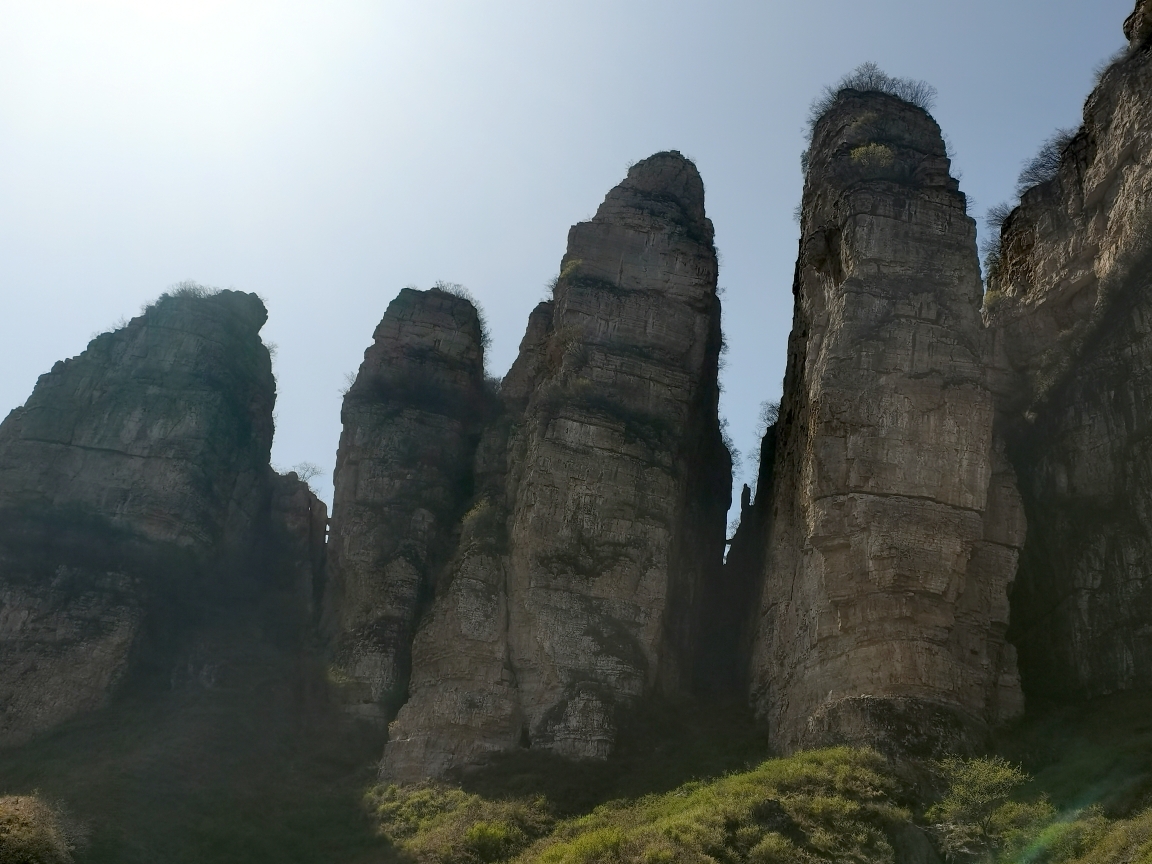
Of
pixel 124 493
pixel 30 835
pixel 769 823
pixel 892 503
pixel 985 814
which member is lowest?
pixel 30 835

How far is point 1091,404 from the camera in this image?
1253 inches

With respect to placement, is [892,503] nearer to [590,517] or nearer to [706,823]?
[590,517]

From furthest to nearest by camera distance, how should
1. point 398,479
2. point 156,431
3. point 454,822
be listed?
point 156,431 → point 398,479 → point 454,822

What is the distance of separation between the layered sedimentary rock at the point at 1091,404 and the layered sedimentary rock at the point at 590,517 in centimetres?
1054

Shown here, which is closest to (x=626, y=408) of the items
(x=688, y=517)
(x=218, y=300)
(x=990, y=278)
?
(x=688, y=517)

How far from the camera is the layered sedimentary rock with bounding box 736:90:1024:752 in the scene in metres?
27.4

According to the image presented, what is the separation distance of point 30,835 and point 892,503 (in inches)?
865

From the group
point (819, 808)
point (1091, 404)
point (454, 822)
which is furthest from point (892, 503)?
point (454, 822)

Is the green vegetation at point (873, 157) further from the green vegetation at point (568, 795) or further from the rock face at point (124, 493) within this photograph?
the rock face at point (124, 493)

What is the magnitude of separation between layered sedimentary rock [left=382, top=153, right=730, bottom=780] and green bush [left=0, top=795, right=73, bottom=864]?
9088mm

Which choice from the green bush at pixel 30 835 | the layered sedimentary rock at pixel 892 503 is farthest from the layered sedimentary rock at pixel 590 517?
the green bush at pixel 30 835

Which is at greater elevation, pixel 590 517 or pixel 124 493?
pixel 124 493

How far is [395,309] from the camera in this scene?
45.9m

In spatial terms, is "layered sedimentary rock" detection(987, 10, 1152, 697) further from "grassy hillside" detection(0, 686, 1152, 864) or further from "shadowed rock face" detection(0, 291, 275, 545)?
"shadowed rock face" detection(0, 291, 275, 545)
